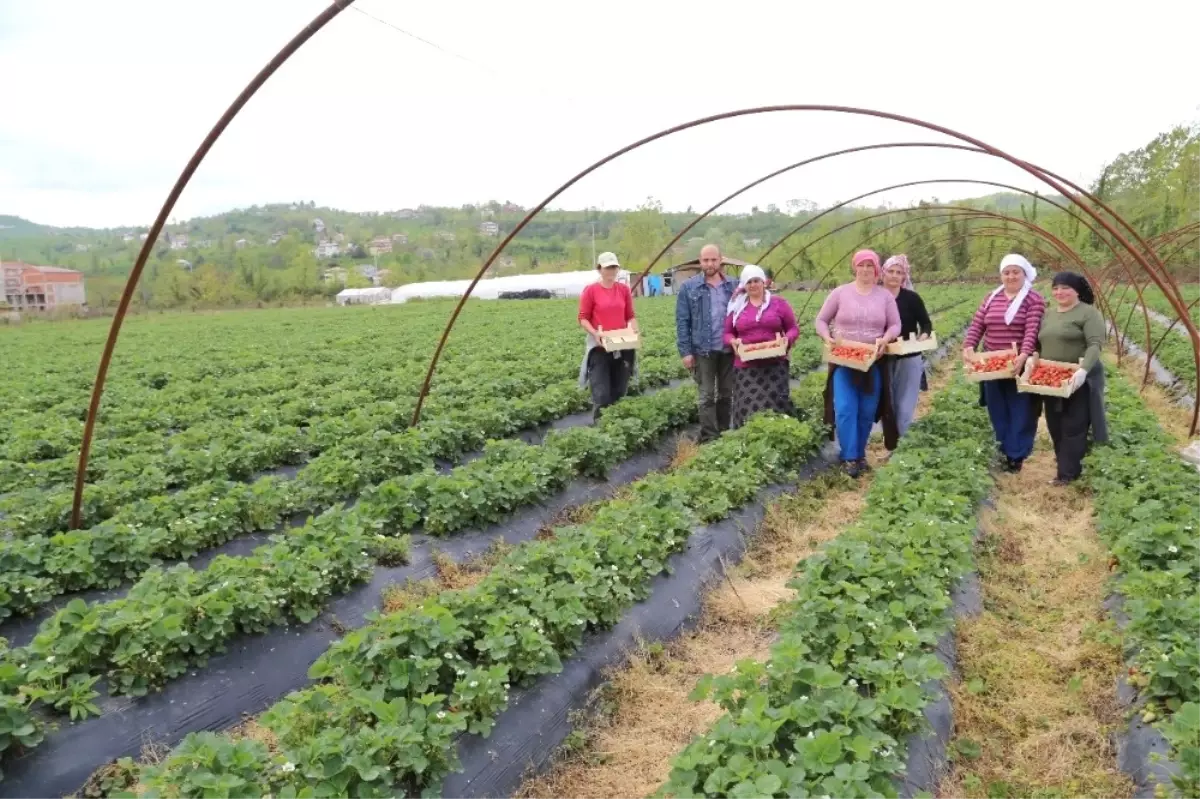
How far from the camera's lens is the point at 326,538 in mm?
4812

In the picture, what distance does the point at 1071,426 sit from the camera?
270 inches

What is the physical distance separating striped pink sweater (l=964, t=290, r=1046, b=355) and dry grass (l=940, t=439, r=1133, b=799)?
177 centimetres

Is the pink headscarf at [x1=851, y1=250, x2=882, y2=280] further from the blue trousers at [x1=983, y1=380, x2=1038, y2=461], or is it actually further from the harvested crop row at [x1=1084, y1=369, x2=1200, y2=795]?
the harvested crop row at [x1=1084, y1=369, x2=1200, y2=795]

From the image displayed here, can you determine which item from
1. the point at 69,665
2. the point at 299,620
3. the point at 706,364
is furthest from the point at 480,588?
the point at 706,364

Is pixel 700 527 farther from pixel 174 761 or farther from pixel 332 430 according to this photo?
pixel 332 430

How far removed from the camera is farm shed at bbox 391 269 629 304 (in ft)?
208

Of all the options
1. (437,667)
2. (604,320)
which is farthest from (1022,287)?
(437,667)

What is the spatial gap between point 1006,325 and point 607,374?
164 inches

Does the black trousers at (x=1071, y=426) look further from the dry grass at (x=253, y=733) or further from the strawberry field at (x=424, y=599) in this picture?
the dry grass at (x=253, y=733)

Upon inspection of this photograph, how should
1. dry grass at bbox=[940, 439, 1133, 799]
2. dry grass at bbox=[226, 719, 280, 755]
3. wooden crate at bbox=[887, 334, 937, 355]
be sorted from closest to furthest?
1. dry grass at bbox=[940, 439, 1133, 799]
2. dry grass at bbox=[226, 719, 280, 755]
3. wooden crate at bbox=[887, 334, 937, 355]

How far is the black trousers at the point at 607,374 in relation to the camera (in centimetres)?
860

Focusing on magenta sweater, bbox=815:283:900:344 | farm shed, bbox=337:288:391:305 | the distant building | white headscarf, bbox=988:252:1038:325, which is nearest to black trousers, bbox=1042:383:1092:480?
white headscarf, bbox=988:252:1038:325

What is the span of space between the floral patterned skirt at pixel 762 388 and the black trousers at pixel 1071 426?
251cm

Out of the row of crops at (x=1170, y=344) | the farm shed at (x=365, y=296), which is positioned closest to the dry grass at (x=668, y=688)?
the row of crops at (x=1170, y=344)
